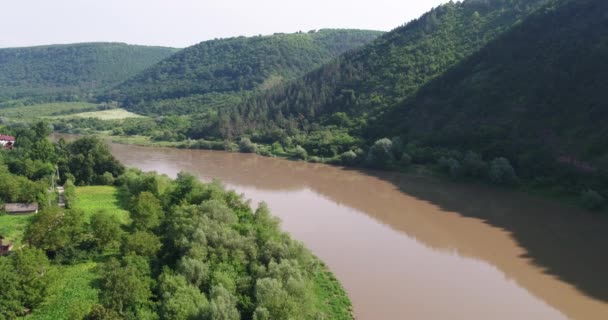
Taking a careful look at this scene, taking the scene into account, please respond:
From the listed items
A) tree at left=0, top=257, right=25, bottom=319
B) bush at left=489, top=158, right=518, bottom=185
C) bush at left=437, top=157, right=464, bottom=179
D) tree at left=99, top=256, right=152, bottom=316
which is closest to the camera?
tree at left=0, top=257, right=25, bottom=319

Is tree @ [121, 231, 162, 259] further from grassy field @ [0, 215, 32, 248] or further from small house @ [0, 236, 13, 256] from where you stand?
grassy field @ [0, 215, 32, 248]

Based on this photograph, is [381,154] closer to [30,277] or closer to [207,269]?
[207,269]

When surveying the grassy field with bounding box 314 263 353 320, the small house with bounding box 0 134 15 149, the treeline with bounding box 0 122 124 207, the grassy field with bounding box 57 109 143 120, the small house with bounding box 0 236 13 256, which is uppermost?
the grassy field with bounding box 57 109 143 120

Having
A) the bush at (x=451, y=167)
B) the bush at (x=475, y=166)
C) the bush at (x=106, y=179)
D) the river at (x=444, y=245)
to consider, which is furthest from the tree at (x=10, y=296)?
the bush at (x=475, y=166)

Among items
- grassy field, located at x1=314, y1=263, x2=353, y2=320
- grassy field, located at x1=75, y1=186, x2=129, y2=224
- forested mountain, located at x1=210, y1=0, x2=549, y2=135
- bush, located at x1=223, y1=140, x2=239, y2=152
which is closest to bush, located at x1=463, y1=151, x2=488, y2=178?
forested mountain, located at x1=210, y1=0, x2=549, y2=135

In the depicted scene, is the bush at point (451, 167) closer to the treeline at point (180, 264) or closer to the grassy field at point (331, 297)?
the treeline at point (180, 264)

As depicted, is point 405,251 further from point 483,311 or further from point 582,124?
point 582,124
